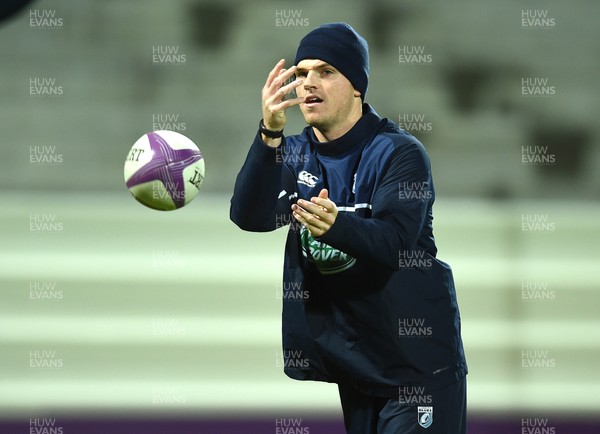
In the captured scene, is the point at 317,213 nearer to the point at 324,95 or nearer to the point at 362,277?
the point at 362,277

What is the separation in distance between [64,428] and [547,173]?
3015mm

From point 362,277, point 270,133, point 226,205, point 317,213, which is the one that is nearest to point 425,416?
point 362,277

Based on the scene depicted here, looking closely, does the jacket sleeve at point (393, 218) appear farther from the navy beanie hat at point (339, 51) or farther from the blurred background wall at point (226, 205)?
the blurred background wall at point (226, 205)

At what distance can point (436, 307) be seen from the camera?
285 centimetres

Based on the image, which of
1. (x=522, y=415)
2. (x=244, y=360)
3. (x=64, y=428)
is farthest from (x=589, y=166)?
(x=64, y=428)

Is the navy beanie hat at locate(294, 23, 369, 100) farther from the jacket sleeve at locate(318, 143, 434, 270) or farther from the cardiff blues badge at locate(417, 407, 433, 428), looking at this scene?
the cardiff blues badge at locate(417, 407, 433, 428)

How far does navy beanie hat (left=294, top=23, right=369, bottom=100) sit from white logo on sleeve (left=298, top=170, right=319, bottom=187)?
332mm

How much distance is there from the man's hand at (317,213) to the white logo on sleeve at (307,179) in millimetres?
423

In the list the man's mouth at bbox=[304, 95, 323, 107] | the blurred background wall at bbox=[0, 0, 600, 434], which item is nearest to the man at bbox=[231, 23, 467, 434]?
the man's mouth at bbox=[304, 95, 323, 107]

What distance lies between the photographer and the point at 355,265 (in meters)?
2.77

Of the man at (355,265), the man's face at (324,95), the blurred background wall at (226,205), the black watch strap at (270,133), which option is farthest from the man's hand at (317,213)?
the blurred background wall at (226,205)

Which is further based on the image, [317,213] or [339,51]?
[339,51]

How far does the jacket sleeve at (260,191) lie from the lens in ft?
8.97

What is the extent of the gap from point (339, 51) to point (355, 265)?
2.28 ft
